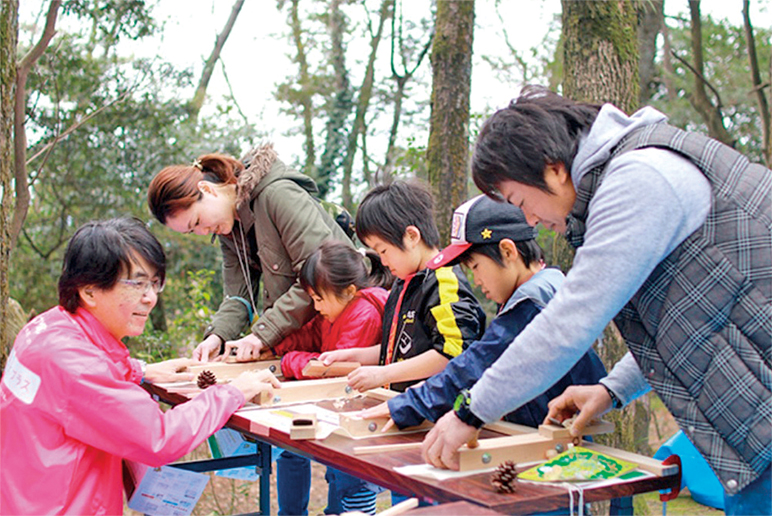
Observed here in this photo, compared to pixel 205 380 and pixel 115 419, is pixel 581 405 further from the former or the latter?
pixel 205 380

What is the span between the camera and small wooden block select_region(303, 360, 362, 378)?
3.03m

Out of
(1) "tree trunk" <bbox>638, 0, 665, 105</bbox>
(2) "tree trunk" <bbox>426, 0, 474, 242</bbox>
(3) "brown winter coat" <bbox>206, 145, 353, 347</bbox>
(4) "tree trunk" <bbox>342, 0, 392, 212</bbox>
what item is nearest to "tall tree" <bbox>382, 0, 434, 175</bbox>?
(4) "tree trunk" <bbox>342, 0, 392, 212</bbox>

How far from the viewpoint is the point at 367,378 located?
106 inches

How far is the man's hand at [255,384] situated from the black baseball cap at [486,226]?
0.69 m

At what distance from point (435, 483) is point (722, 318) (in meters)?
0.68

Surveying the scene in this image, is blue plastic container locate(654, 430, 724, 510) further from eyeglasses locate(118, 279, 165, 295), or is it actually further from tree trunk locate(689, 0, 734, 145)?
tree trunk locate(689, 0, 734, 145)

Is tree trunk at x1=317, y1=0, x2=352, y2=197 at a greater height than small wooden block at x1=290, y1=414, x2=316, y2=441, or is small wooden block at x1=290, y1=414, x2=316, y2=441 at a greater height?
tree trunk at x1=317, y1=0, x2=352, y2=197

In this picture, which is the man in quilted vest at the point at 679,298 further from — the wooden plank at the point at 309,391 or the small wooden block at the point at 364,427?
the wooden plank at the point at 309,391

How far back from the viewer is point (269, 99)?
54.0 ft

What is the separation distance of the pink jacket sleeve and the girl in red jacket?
3.30 ft

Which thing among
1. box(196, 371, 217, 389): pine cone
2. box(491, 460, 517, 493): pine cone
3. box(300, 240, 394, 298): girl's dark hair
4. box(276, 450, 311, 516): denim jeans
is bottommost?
box(276, 450, 311, 516): denim jeans

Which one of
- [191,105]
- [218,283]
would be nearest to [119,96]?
[191,105]

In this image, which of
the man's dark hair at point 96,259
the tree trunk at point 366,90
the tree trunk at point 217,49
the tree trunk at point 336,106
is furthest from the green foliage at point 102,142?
the man's dark hair at point 96,259

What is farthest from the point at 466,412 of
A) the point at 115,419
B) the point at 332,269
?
the point at 332,269
